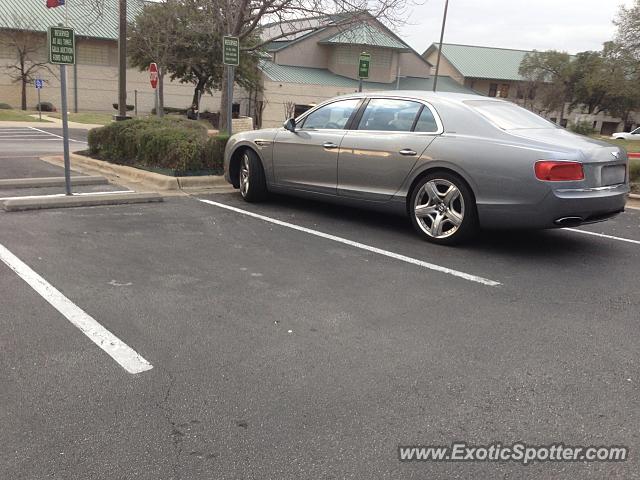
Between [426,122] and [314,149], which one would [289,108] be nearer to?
[314,149]

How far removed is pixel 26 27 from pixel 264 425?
44.5 m

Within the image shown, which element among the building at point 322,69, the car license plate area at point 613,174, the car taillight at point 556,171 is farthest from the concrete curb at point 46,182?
the building at point 322,69

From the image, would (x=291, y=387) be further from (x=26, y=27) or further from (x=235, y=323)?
(x=26, y=27)

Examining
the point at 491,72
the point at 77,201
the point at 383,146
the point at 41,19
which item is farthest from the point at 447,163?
the point at 491,72

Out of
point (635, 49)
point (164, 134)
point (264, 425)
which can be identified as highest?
point (635, 49)

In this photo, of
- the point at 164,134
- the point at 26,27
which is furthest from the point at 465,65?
the point at 164,134

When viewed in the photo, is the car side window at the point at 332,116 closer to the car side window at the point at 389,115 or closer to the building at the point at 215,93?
the car side window at the point at 389,115

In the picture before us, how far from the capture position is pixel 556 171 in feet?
17.0

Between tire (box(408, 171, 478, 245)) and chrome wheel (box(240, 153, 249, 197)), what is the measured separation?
8.69 ft

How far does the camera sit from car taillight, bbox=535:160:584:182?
5.18 meters

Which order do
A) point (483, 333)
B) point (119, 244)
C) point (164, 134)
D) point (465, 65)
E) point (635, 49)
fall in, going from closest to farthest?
point (483, 333) < point (119, 244) < point (164, 134) < point (635, 49) < point (465, 65)

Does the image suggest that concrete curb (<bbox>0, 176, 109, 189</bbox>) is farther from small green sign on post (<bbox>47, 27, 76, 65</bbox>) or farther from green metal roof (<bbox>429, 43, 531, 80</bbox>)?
green metal roof (<bbox>429, 43, 531, 80</bbox>)

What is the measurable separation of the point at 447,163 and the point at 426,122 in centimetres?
68

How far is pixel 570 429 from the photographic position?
270 centimetres
